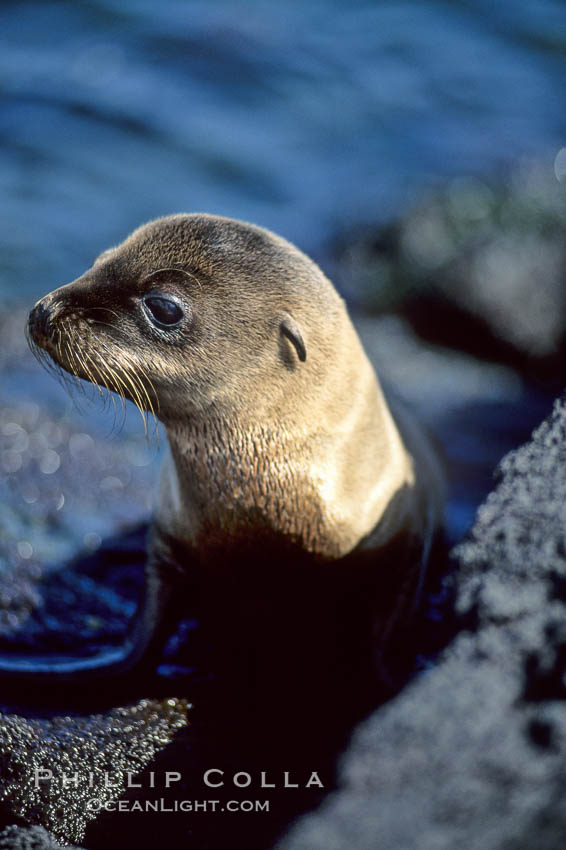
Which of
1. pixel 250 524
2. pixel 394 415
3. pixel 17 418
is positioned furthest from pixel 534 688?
pixel 17 418

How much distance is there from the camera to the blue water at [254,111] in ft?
32.4

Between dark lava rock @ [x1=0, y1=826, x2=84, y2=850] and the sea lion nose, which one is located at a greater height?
the sea lion nose

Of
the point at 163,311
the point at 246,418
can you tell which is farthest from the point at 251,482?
the point at 163,311

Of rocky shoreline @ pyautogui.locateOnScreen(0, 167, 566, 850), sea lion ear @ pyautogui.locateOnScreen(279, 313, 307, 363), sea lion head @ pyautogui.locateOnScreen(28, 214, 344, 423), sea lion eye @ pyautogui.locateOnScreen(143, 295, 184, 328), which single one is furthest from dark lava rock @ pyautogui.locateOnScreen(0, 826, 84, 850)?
sea lion ear @ pyautogui.locateOnScreen(279, 313, 307, 363)

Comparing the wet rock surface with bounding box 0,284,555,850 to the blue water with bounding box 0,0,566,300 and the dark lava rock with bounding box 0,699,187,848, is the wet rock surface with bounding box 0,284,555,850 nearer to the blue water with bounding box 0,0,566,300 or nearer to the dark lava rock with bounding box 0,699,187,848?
the dark lava rock with bounding box 0,699,187,848

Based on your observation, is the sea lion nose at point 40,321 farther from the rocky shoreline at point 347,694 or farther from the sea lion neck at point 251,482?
the rocky shoreline at point 347,694

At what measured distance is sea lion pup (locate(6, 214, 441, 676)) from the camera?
3812 millimetres

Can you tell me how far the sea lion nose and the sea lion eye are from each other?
14.8 inches

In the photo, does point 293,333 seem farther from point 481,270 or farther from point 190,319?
point 481,270

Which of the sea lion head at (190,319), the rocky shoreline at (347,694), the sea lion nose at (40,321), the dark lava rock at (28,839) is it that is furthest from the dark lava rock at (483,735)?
the sea lion nose at (40,321)

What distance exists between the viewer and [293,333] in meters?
3.91

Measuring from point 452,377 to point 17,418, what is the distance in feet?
10.4

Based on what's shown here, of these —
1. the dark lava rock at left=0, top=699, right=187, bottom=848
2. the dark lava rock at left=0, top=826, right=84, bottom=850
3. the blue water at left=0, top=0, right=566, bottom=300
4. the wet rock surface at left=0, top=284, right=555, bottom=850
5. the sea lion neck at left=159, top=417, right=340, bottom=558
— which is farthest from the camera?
the blue water at left=0, top=0, right=566, bottom=300

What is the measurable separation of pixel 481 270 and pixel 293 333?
170 inches
